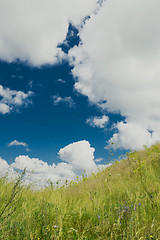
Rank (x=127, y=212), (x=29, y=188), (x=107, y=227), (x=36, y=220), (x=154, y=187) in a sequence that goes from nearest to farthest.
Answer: (x=107, y=227)
(x=36, y=220)
(x=127, y=212)
(x=154, y=187)
(x=29, y=188)

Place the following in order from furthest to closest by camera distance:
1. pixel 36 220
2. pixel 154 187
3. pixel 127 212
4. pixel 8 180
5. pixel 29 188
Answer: pixel 29 188 → pixel 8 180 → pixel 154 187 → pixel 127 212 → pixel 36 220

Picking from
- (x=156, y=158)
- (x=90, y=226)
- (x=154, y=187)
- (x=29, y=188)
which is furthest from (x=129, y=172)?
(x=90, y=226)

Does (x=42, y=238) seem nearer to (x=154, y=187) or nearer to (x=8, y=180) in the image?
(x=154, y=187)

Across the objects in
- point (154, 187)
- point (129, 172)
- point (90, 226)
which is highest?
point (129, 172)

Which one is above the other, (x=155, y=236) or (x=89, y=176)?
(x=89, y=176)

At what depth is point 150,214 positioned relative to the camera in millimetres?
3256

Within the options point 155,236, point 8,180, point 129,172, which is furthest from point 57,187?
point 155,236

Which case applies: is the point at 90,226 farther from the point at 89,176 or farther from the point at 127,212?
the point at 89,176

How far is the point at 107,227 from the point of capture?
2883 mm

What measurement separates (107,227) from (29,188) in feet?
14.6

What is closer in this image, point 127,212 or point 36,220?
point 36,220

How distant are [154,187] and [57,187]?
167 inches

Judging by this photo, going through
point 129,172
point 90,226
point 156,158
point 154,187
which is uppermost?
point 156,158

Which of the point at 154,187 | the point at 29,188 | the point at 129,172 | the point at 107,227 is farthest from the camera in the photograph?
the point at 129,172
